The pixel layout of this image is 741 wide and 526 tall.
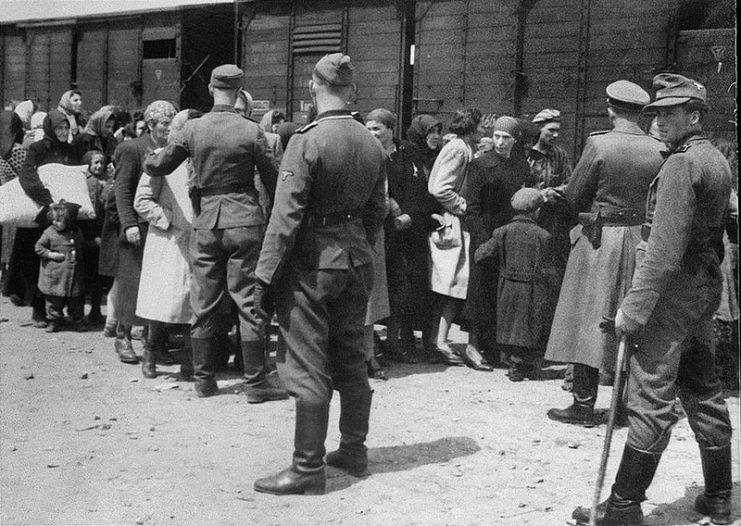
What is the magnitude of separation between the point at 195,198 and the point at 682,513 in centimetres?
365

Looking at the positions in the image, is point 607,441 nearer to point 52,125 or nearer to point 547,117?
point 547,117

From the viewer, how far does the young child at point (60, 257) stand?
767cm

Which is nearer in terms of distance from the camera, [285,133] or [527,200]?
[527,200]

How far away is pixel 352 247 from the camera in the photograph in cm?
423

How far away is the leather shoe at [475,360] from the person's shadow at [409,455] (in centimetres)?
186

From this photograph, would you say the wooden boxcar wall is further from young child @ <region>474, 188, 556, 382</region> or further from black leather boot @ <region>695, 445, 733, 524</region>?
black leather boot @ <region>695, 445, 733, 524</region>

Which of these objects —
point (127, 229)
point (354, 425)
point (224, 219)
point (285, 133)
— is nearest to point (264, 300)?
point (354, 425)

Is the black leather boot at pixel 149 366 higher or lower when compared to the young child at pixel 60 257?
lower

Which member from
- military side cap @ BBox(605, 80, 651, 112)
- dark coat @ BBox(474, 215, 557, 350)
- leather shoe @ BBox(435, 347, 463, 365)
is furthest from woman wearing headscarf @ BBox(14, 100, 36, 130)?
military side cap @ BBox(605, 80, 651, 112)

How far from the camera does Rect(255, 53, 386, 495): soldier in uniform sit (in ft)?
13.4

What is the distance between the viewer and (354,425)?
4.33 metres

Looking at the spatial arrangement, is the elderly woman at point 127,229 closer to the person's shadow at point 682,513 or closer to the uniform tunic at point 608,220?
the uniform tunic at point 608,220

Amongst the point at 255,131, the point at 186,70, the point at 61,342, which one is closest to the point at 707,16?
the point at 255,131

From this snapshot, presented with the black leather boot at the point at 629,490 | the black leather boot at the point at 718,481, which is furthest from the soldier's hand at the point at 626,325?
the black leather boot at the point at 718,481
